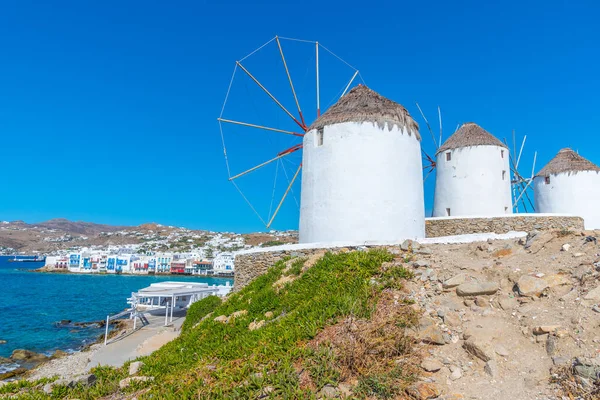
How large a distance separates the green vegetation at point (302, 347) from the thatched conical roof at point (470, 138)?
1375 cm

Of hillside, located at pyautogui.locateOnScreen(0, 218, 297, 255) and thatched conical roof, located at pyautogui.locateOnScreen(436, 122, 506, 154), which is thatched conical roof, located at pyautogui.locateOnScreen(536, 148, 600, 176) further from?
hillside, located at pyautogui.locateOnScreen(0, 218, 297, 255)

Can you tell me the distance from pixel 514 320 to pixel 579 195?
19.4 meters

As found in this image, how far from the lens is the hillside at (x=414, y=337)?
475 centimetres

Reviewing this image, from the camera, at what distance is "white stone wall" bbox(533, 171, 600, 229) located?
816 inches

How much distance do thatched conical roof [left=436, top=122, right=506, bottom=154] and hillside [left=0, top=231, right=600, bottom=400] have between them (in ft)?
40.9

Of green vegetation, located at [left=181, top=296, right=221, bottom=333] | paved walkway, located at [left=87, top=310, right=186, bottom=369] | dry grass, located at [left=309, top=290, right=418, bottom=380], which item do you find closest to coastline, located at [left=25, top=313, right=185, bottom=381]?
paved walkway, located at [left=87, top=310, right=186, bottom=369]

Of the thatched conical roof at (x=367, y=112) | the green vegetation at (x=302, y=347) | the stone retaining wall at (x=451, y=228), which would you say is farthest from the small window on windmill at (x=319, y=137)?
the green vegetation at (x=302, y=347)

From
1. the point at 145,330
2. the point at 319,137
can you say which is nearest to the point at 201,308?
the point at 145,330

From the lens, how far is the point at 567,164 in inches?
838

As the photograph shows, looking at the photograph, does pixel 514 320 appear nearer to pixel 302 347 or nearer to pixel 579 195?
pixel 302 347

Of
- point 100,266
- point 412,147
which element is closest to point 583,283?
point 412,147

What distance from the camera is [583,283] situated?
6.03m

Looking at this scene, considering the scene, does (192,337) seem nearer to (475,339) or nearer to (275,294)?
(275,294)

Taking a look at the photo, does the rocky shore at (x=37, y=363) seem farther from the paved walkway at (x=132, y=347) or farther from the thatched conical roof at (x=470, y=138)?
the thatched conical roof at (x=470, y=138)
